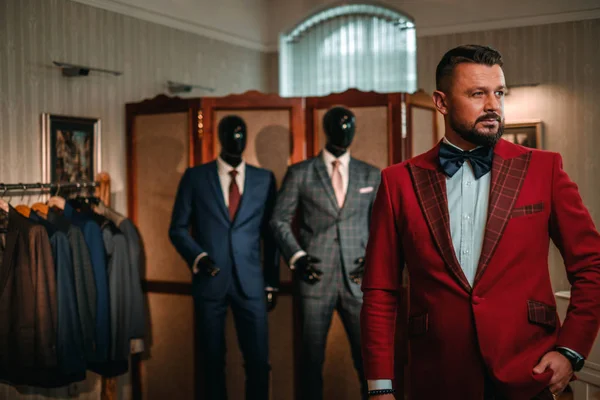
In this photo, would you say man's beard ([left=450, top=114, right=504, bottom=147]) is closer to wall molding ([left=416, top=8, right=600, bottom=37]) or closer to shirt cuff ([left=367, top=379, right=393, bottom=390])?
shirt cuff ([left=367, top=379, right=393, bottom=390])

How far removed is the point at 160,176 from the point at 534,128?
2.67 metres

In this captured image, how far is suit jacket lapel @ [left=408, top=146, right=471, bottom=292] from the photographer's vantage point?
5.46 ft

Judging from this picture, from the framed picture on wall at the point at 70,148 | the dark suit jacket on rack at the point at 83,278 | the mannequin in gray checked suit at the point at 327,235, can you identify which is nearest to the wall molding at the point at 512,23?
the mannequin in gray checked suit at the point at 327,235

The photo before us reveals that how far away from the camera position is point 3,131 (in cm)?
377

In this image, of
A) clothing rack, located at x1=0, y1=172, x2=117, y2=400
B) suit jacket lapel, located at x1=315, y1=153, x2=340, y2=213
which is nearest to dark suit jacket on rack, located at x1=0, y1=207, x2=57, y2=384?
clothing rack, located at x1=0, y1=172, x2=117, y2=400

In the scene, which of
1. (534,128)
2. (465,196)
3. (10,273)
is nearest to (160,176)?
(10,273)

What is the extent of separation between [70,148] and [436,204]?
2978 mm

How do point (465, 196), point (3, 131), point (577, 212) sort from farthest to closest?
1. point (3, 131)
2. point (465, 196)
3. point (577, 212)

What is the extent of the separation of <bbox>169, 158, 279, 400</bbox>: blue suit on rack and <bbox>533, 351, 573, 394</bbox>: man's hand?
2329 millimetres

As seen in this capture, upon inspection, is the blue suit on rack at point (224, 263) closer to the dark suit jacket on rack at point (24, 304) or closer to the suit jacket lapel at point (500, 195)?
the dark suit jacket on rack at point (24, 304)

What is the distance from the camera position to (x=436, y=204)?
173cm

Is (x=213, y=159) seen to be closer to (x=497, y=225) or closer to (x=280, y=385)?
(x=280, y=385)

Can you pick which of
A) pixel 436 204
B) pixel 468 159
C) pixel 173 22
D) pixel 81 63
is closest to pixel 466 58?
pixel 468 159

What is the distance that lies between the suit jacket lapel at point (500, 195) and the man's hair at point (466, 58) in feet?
0.74
